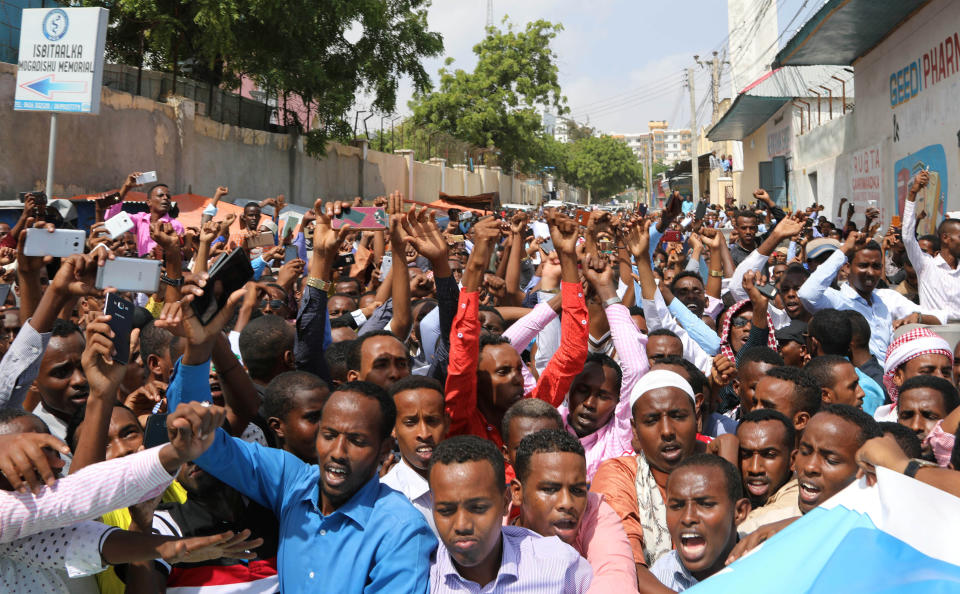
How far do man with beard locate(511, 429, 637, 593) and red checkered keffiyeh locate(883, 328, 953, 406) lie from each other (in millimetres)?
2270

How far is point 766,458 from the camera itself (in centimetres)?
341

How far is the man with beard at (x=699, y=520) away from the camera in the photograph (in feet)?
9.34

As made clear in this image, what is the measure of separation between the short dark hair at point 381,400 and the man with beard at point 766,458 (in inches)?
56.6

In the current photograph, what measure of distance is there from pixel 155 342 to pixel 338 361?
1.01m

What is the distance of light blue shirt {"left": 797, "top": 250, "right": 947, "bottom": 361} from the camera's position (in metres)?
5.88

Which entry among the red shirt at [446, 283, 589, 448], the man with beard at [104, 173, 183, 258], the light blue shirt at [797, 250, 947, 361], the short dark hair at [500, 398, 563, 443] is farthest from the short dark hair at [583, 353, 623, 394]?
the man with beard at [104, 173, 183, 258]

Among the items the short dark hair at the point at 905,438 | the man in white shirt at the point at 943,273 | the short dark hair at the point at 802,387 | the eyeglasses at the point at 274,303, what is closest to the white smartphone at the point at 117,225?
the eyeglasses at the point at 274,303

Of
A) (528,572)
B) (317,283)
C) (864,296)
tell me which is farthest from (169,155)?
(528,572)

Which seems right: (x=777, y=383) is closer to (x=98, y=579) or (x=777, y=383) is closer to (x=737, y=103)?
(x=98, y=579)

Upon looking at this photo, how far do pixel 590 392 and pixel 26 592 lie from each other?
2.45 metres

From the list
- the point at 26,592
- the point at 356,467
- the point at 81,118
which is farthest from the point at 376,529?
the point at 81,118

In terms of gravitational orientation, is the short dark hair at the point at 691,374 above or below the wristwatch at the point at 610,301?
below

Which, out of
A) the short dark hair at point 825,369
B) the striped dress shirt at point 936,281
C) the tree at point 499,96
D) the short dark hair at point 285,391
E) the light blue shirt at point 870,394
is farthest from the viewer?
the tree at point 499,96

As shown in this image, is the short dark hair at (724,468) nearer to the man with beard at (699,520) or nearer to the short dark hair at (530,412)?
the man with beard at (699,520)
